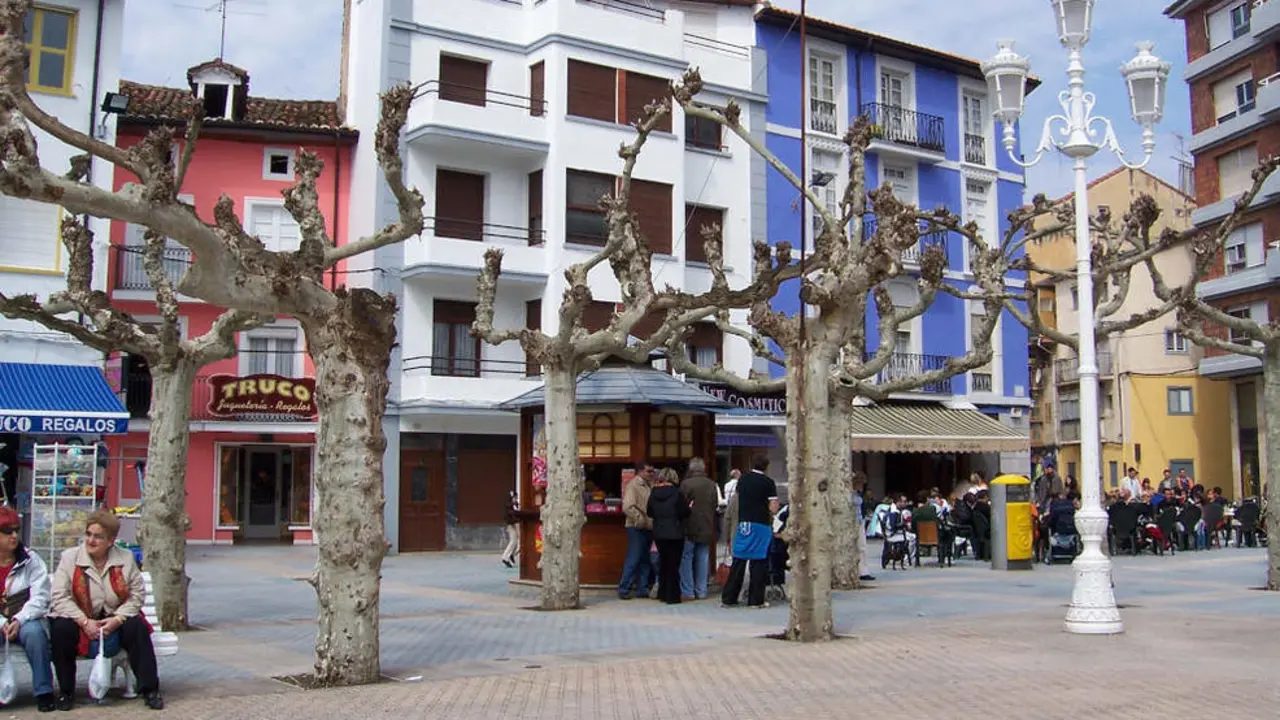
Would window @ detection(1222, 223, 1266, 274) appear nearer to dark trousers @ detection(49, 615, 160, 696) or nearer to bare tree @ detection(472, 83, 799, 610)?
bare tree @ detection(472, 83, 799, 610)

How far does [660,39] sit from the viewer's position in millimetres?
32938

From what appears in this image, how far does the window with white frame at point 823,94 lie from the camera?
3603cm

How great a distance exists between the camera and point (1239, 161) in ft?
136

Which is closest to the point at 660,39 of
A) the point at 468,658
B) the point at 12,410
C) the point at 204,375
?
the point at 204,375

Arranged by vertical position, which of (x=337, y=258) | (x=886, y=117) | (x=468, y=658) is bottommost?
(x=468, y=658)

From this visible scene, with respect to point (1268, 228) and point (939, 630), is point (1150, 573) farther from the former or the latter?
point (1268, 228)

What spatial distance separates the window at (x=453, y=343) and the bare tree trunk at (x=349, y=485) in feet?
66.0

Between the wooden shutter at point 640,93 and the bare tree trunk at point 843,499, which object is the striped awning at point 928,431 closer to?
the wooden shutter at point 640,93

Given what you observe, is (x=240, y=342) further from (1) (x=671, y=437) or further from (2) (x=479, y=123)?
(1) (x=671, y=437)

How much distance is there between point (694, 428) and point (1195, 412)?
117ft

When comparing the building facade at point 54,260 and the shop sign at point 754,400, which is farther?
the shop sign at point 754,400

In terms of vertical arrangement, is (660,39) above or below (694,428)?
above

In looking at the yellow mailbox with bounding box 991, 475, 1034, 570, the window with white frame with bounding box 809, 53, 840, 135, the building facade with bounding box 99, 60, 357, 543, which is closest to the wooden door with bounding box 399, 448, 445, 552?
the building facade with bounding box 99, 60, 357, 543

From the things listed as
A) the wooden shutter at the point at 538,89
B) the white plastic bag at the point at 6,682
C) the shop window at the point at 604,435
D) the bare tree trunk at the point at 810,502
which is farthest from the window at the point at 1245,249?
the white plastic bag at the point at 6,682
